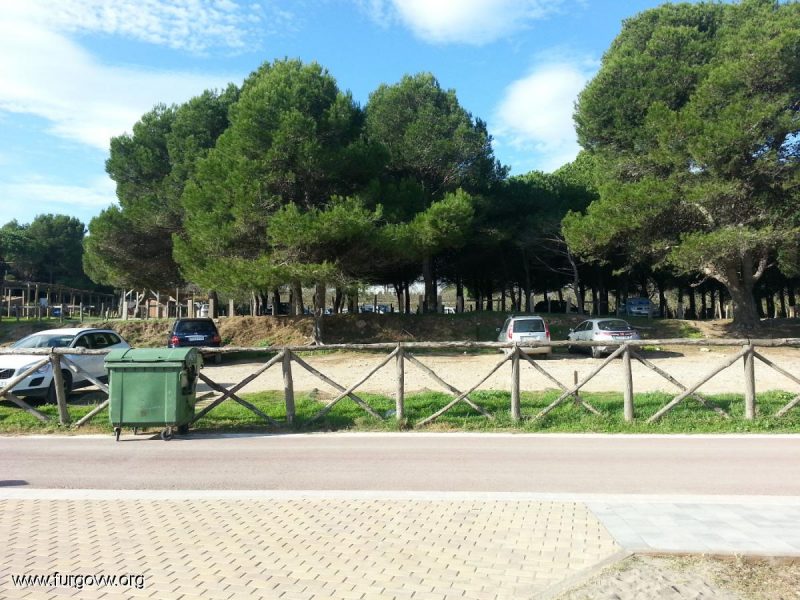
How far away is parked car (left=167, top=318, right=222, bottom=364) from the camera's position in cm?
2348

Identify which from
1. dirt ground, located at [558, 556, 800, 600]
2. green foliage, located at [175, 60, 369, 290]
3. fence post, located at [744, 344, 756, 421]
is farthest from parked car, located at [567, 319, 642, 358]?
dirt ground, located at [558, 556, 800, 600]

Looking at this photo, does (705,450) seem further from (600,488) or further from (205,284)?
(205,284)

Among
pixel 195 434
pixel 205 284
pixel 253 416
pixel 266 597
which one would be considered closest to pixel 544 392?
pixel 253 416

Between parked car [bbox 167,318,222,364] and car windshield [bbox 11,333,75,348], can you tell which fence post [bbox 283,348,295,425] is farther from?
parked car [bbox 167,318,222,364]

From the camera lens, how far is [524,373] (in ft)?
59.0

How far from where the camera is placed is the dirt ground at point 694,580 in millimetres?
3984

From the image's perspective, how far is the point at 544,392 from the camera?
13.6 meters

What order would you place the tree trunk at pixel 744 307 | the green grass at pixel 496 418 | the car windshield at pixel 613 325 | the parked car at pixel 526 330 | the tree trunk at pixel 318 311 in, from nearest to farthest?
the green grass at pixel 496 418
the parked car at pixel 526 330
the car windshield at pixel 613 325
the tree trunk at pixel 318 311
the tree trunk at pixel 744 307

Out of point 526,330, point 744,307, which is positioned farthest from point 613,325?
point 744,307

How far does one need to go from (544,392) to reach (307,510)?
345 inches

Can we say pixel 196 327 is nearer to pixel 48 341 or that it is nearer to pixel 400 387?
pixel 48 341

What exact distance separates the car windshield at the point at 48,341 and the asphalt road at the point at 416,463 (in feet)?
17.4

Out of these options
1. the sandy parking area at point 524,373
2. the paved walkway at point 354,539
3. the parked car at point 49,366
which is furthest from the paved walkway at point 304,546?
the sandy parking area at point 524,373

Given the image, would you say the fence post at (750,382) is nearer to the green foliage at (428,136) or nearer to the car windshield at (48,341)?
the car windshield at (48,341)
